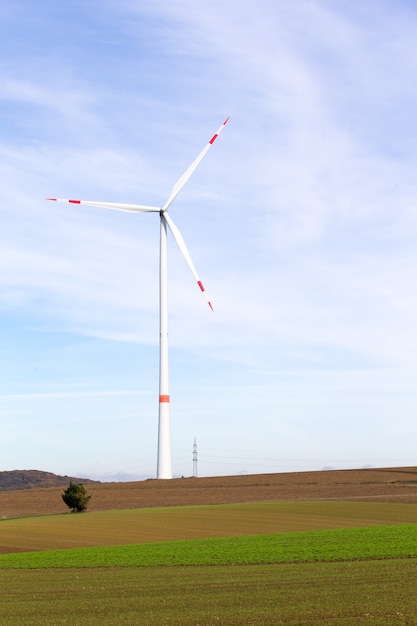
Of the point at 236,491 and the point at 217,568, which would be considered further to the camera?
the point at 236,491

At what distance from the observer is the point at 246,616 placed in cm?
2173

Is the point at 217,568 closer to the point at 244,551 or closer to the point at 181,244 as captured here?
the point at 244,551

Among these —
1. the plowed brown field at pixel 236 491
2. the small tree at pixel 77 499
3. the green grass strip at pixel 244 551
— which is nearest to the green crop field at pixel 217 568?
the green grass strip at pixel 244 551

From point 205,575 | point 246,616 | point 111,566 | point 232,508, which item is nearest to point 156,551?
point 111,566

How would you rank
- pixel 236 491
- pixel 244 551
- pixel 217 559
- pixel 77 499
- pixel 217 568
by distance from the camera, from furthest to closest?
pixel 236 491 → pixel 77 499 → pixel 244 551 → pixel 217 559 → pixel 217 568

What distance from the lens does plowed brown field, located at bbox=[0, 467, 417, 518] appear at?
256 ft

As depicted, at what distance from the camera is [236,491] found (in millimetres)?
86750

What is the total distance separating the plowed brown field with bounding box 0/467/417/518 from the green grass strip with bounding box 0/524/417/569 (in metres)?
26.9

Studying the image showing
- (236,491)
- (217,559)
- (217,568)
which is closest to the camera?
(217,568)

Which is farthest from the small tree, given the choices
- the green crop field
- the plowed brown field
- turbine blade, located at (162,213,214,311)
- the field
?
turbine blade, located at (162,213,214,311)

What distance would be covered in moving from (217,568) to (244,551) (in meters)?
5.69

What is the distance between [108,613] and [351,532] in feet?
91.3

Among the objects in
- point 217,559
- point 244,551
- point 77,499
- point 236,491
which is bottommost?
point 217,559

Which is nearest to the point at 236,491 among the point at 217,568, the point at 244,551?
the point at 244,551
